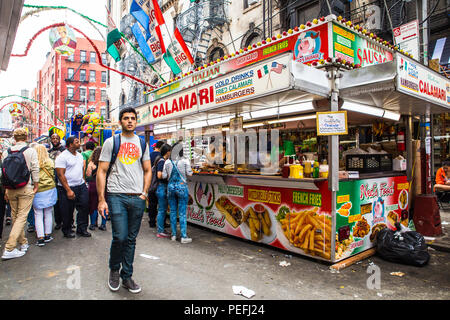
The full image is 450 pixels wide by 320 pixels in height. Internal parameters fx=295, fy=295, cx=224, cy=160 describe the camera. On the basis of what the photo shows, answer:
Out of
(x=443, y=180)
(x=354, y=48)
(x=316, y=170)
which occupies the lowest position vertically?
(x=443, y=180)

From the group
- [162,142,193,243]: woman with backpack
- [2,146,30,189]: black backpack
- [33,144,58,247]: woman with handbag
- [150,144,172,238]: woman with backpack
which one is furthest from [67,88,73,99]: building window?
[162,142,193,243]: woman with backpack

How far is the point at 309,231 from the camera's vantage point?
15.9 feet

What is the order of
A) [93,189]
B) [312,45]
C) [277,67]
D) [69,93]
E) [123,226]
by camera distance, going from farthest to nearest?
1. [69,93]
2. [93,189]
3. [312,45]
4. [277,67]
5. [123,226]

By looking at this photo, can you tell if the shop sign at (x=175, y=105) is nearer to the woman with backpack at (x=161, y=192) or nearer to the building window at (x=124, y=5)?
the woman with backpack at (x=161, y=192)

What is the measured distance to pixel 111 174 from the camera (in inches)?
143

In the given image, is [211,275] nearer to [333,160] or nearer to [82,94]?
[333,160]

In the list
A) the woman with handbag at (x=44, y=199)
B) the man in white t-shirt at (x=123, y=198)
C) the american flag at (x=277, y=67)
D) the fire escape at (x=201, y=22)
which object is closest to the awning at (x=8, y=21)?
the woman with handbag at (x=44, y=199)

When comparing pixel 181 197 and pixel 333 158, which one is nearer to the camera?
pixel 333 158

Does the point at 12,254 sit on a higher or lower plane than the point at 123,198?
lower

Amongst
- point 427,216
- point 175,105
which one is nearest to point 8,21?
point 175,105

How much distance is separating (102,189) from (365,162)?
4.51 metres

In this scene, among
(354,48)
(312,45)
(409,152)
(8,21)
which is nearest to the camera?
(8,21)

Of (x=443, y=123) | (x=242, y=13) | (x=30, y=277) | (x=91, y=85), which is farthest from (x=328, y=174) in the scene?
(x=91, y=85)

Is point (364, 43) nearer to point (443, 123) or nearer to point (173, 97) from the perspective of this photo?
point (173, 97)
